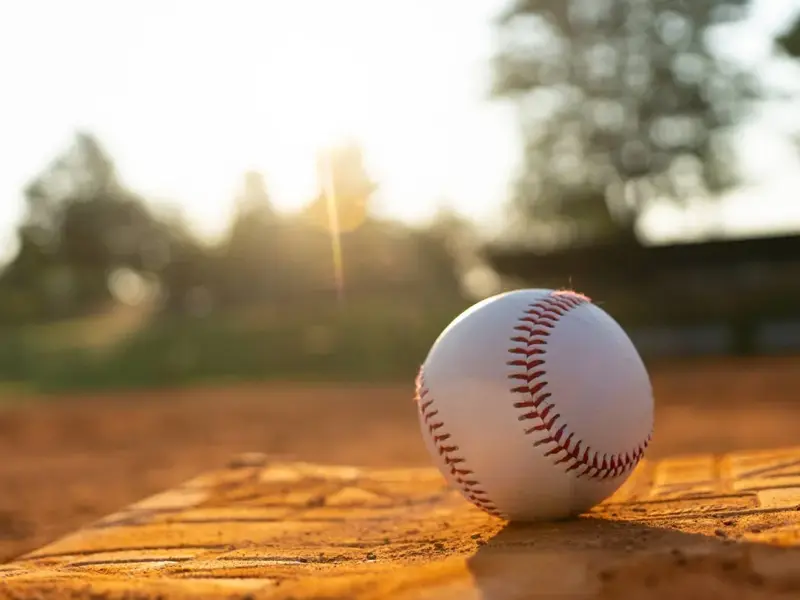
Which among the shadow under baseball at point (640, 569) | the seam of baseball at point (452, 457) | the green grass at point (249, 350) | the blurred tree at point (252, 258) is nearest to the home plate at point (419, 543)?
the shadow under baseball at point (640, 569)

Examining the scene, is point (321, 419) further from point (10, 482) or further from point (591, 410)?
point (591, 410)

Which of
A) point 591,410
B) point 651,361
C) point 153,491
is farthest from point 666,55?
point 591,410

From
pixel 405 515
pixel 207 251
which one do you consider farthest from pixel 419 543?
pixel 207 251

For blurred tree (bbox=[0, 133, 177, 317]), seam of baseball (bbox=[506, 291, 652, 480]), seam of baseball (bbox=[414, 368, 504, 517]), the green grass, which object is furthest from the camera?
blurred tree (bbox=[0, 133, 177, 317])

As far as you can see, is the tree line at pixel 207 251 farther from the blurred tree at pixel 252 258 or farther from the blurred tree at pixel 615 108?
the blurred tree at pixel 615 108

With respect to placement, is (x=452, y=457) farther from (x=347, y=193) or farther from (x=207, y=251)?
(x=207, y=251)

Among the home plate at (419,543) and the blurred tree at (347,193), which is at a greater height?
the blurred tree at (347,193)

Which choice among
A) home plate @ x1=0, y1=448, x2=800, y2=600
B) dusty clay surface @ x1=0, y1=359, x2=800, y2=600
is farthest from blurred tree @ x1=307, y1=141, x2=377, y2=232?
home plate @ x1=0, y1=448, x2=800, y2=600

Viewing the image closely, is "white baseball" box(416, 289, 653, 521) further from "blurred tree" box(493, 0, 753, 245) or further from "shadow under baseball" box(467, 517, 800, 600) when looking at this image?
"blurred tree" box(493, 0, 753, 245)
